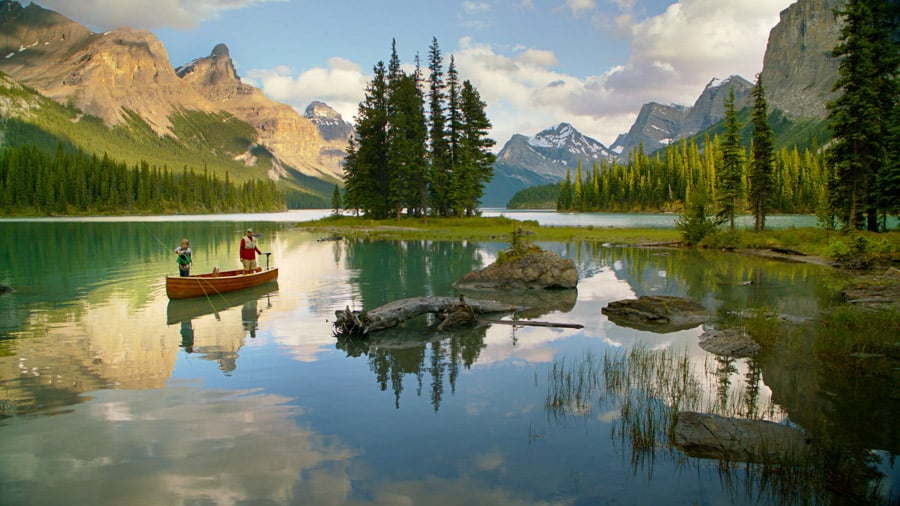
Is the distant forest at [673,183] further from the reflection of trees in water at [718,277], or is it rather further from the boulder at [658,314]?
the boulder at [658,314]

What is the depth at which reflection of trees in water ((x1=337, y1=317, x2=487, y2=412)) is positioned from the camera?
1149 centimetres

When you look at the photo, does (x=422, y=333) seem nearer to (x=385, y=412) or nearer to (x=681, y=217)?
(x=385, y=412)

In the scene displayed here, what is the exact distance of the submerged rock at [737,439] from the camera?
7.46 m

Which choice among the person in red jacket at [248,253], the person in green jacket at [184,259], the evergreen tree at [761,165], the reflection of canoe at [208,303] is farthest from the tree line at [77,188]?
the evergreen tree at [761,165]

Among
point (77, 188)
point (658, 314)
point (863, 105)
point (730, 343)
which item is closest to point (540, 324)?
point (658, 314)

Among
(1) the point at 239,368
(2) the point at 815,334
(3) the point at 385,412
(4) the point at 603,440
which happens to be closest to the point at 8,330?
(1) the point at 239,368

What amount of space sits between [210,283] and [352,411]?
1565 cm

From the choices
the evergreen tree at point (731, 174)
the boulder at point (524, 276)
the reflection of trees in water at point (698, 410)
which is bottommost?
the reflection of trees in water at point (698, 410)

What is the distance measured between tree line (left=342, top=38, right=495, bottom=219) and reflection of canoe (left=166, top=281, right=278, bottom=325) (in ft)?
146

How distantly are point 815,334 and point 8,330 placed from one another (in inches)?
943

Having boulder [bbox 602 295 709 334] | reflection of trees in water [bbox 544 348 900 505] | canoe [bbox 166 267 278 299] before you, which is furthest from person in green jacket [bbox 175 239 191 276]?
reflection of trees in water [bbox 544 348 900 505]

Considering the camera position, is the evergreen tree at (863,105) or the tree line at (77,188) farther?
the tree line at (77,188)

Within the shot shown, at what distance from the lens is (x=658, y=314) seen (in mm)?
17344

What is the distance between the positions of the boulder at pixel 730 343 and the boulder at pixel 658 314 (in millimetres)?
1711
